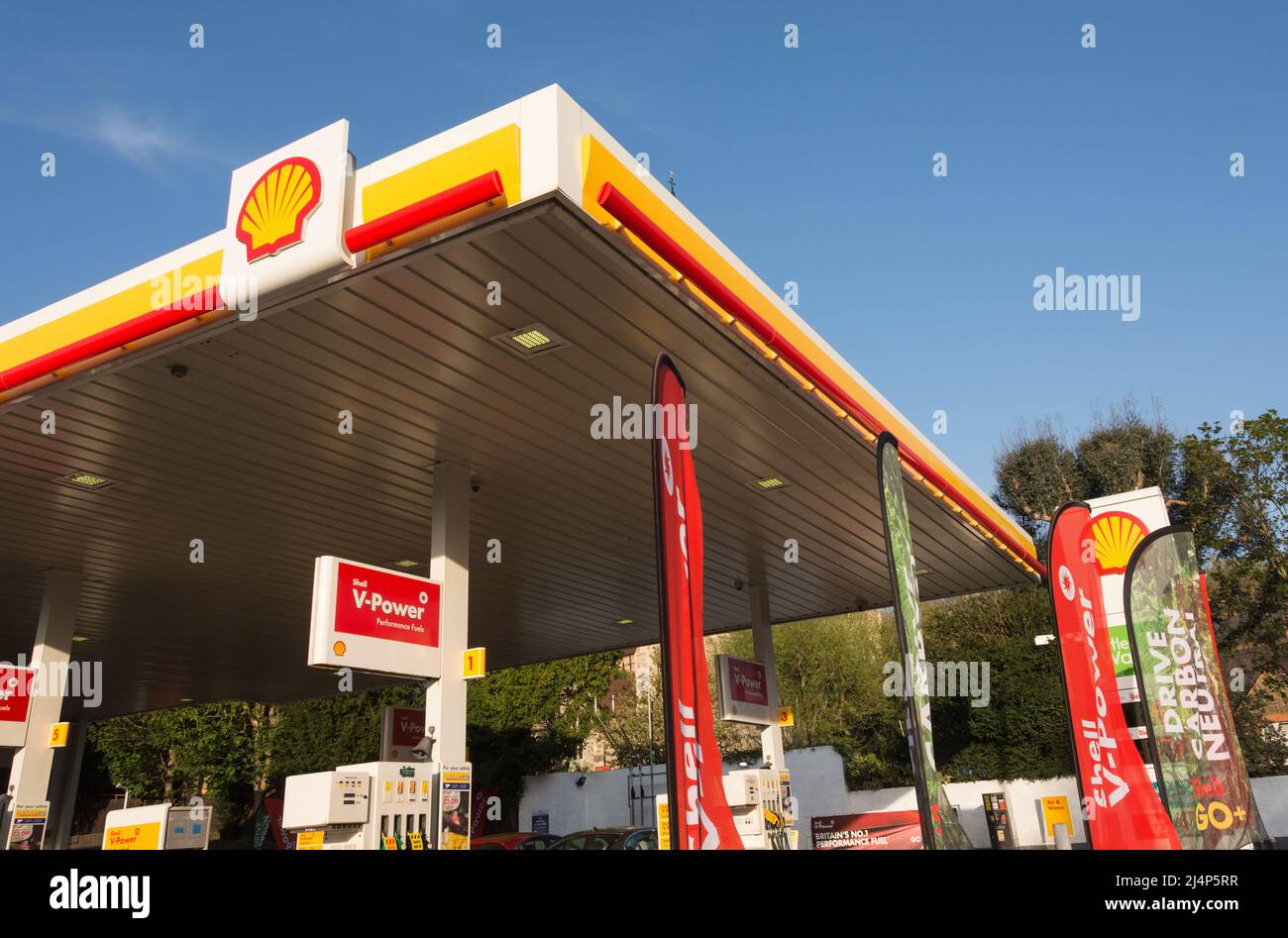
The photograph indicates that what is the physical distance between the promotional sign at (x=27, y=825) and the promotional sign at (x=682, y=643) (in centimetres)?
957

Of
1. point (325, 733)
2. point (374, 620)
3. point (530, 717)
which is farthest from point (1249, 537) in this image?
point (325, 733)

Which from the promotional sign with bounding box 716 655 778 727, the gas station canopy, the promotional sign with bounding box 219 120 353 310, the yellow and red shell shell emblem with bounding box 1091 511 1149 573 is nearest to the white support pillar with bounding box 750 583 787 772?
the promotional sign with bounding box 716 655 778 727

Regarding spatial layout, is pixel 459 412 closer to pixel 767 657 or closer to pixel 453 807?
pixel 453 807

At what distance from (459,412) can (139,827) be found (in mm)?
5295

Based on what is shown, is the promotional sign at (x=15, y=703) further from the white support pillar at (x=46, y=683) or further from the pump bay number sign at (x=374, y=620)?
the pump bay number sign at (x=374, y=620)

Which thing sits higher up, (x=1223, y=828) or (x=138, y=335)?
(x=138, y=335)

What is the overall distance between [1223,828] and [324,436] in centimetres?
991

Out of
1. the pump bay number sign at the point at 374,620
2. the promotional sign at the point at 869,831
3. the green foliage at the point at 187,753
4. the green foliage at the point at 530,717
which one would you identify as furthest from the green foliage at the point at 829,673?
the pump bay number sign at the point at 374,620

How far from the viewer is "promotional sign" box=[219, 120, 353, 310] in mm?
6633

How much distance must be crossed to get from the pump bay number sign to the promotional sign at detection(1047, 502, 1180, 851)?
6.17 metres

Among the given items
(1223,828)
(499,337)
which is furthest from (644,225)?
(1223,828)

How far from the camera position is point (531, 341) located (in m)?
7.94
